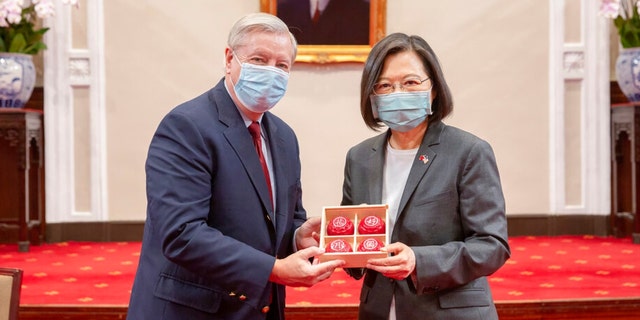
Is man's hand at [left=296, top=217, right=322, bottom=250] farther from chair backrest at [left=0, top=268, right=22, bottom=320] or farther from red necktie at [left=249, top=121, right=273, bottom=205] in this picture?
chair backrest at [left=0, top=268, right=22, bottom=320]

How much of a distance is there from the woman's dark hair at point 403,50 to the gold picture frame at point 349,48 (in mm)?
4070

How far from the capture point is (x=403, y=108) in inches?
86.7

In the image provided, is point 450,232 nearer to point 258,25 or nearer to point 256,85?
point 256,85

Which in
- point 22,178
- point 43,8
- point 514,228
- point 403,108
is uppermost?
point 43,8

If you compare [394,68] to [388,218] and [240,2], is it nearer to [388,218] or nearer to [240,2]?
[388,218]

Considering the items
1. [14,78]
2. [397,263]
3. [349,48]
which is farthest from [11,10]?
[397,263]

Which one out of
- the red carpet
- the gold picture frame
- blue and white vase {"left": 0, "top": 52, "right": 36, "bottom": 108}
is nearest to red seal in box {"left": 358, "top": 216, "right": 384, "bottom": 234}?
the red carpet

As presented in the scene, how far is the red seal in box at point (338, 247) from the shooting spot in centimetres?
210

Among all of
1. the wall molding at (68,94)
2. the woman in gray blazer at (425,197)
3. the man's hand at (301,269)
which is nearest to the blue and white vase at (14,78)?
the wall molding at (68,94)

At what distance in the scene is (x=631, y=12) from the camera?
6.53 m

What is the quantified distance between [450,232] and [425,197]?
0.12 meters

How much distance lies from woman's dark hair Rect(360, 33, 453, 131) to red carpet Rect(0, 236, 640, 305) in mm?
1921

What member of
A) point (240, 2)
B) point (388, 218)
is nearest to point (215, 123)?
point (388, 218)

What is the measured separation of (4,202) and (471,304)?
5082 millimetres
